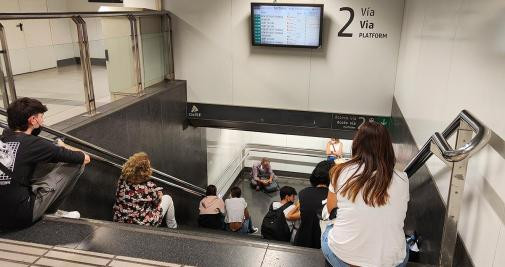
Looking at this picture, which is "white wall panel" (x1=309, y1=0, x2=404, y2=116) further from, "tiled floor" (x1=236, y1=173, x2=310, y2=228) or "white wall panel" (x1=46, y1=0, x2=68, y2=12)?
"white wall panel" (x1=46, y1=0, x2=68, y2=12)

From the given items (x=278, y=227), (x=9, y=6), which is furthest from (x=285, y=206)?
(x=9, y=6)

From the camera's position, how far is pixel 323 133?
6180mm

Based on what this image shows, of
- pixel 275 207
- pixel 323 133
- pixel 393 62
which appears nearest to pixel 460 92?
pixel 275 207

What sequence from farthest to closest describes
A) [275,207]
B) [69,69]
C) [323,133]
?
[323,133] < [275,207] < [69,69]

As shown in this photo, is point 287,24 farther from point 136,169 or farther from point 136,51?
point 136,169

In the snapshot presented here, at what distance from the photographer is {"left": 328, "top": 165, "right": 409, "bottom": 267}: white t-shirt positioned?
1.91 meters

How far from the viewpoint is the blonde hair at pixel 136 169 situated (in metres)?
3.45

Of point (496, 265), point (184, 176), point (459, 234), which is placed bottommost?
point (184, 176)

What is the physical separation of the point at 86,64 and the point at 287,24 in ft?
9.42

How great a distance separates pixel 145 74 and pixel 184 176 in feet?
6.51

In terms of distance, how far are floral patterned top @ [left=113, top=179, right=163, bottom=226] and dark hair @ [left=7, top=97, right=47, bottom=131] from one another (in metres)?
1.07

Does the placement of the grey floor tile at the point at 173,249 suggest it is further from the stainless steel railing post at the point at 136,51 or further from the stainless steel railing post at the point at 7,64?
the stainless steel railing post at the point at 136,51

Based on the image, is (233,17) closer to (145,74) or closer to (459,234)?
(145,74)

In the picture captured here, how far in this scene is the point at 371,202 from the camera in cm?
189
